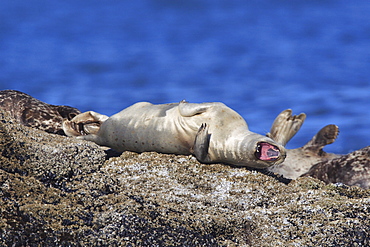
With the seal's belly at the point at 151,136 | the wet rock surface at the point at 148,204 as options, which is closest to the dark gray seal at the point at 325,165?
the seal's belly at the point at 151,136

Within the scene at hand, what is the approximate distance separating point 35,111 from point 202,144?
12.8 ft

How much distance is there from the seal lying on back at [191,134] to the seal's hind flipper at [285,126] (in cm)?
164

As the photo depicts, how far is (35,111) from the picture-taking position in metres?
7.91

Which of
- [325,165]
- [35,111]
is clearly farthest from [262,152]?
[35,111]

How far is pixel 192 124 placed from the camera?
5.59 metres

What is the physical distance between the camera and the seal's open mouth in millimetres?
4988

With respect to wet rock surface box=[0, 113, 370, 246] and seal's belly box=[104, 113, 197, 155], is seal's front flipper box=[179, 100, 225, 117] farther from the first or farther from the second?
wet rock surface box=[0, 113, 370, 246]

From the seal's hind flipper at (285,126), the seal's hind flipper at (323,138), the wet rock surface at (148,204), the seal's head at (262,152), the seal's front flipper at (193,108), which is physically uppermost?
the seal's hind flipper at (323,138)

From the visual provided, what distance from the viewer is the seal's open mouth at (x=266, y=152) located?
16.4 feet

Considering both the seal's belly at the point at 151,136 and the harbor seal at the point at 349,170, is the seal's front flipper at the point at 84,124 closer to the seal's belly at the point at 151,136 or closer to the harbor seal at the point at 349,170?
the seal's belly at the point at 151,136

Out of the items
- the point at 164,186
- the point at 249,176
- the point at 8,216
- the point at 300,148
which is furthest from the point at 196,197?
the point at 300,148

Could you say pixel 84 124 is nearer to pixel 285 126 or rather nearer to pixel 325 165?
pixel 285 126

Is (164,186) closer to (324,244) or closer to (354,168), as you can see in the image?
(324,244)

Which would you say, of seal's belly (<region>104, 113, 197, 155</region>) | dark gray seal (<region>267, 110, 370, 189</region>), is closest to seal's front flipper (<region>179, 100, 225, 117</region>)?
seal's belly (<region>104, 113, 197, 155</region>)
